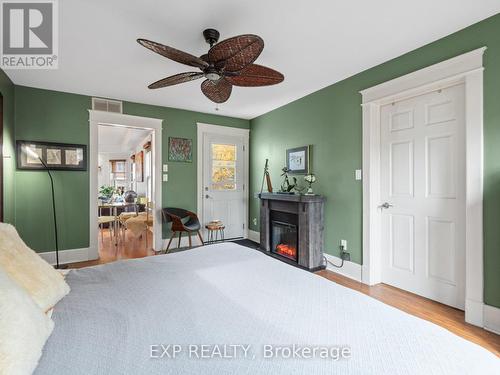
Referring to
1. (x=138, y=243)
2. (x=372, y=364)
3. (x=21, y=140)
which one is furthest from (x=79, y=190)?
(x=372, y=364)

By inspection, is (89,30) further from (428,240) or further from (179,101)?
(428,240)

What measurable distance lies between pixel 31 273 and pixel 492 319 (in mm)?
3001

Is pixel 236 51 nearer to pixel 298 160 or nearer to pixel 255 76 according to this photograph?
pixel 255 76

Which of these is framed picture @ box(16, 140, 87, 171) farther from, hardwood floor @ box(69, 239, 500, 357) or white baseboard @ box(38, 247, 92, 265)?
hardwood floor @ box(69, 239, 500, 357)

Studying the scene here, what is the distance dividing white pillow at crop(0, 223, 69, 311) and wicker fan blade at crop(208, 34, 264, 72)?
1.50m

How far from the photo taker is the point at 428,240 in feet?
8.36

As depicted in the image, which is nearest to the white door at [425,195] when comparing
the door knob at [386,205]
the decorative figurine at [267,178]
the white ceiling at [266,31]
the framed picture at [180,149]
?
the door knob at [386,205]

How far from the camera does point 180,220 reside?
13.2 ft

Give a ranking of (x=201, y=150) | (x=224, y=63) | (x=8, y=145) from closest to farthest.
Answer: (x=224, y=63)
(x=8, y=145)
(x=201, y=150)

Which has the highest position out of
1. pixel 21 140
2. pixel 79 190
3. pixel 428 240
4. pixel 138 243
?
pixel 21 140

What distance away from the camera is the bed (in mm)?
724

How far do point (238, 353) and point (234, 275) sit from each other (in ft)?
2.05

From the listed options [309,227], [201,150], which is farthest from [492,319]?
[201,150]

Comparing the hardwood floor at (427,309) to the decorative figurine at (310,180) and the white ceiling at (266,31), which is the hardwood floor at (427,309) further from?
the white ceiling at (266,31)
